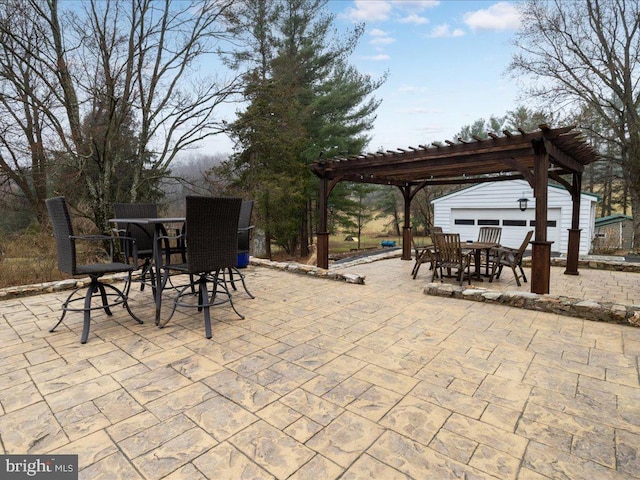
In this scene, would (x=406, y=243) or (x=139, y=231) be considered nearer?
(x=139, y=231)

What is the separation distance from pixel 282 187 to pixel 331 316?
8.25 meters

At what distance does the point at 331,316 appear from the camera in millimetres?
3318

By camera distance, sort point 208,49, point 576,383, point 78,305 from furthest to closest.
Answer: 1. point 208,49
2. point 78,305
3. point 576,383

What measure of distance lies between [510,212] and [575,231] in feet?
16.9

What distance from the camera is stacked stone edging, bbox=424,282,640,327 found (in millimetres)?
3143

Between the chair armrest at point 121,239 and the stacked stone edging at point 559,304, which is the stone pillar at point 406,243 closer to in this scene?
the stacked stone edging at point 559,304

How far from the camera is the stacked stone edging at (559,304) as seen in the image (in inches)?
124

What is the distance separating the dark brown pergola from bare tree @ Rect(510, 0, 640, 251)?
6.21m

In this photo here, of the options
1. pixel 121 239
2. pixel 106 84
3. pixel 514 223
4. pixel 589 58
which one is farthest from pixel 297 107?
pixel 589 58

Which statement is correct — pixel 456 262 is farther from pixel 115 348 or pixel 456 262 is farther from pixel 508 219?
pixel 508 219

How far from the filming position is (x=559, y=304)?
345cm

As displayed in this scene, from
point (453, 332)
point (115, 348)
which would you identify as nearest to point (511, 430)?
point (453, 332)

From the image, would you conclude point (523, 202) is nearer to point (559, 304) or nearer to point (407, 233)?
point (407, 233)

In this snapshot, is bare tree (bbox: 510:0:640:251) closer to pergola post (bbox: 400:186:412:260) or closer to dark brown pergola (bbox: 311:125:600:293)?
dark brown pergola (bbox: 311:125:600:293)
